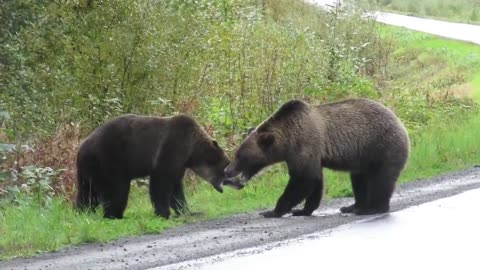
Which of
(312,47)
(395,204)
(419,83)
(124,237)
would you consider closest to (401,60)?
(419,83)

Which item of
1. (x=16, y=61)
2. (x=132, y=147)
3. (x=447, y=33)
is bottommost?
(x=447, y=33)

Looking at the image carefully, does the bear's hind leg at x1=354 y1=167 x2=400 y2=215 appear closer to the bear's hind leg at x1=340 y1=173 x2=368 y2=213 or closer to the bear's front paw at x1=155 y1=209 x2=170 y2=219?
the bear's hind leg at x1=340 y1=173 x2=368 y2=213

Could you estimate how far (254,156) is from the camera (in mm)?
12289

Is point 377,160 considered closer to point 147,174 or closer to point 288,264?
point 147,174

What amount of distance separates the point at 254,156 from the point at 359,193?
1.34 metres

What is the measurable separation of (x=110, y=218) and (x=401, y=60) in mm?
17748

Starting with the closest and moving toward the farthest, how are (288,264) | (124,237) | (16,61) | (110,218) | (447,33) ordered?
(288,264) < (124,237) < (110,218) < (16,61) < (447,33)

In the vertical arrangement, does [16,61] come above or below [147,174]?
above

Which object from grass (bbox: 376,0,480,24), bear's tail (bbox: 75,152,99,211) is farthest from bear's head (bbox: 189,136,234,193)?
grass (bbox: 376,0,480,24)

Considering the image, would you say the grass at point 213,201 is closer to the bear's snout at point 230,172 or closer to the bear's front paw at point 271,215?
the bear's snout at point 230,172

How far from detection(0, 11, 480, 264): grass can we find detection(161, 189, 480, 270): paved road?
71.5 inches

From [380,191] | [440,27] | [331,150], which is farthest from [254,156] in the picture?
[440,27]

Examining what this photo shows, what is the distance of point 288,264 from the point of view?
8.63 meters

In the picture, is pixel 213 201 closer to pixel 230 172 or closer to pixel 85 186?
pixel 230 172
